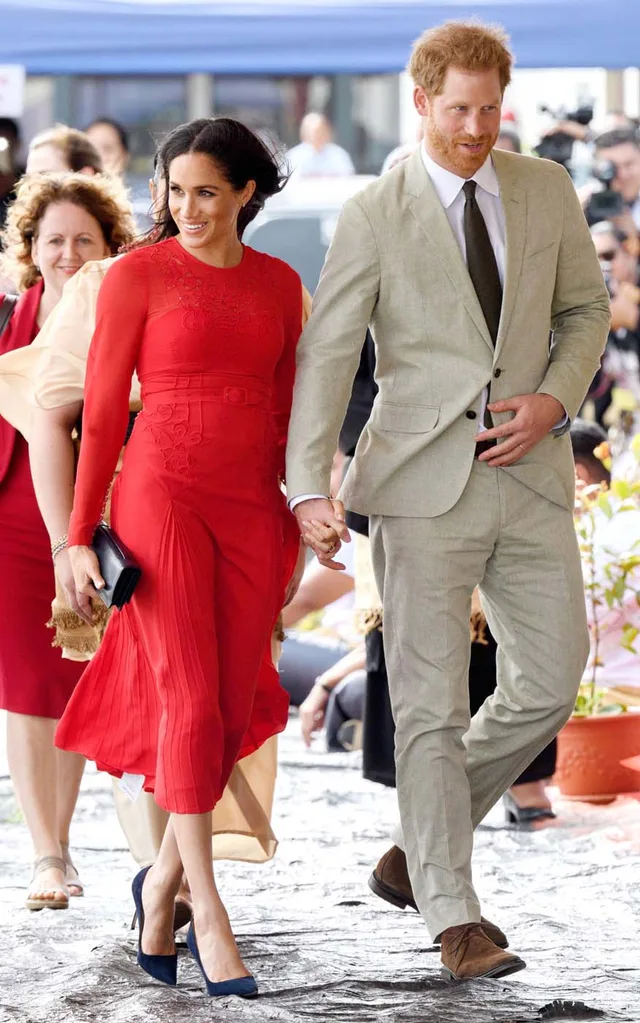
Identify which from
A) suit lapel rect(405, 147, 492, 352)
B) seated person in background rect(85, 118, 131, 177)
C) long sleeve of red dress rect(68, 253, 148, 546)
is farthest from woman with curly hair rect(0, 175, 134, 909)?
seated person in background rect(85, 118, 131, 177)

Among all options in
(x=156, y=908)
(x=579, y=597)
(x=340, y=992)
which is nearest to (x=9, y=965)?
(x=156, y=908)

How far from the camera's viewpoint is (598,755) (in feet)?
16.9

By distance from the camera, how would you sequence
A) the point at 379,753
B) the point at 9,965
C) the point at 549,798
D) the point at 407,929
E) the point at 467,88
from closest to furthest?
the point at 467,88, the point at 9,965, the point at 407,929, the point at 379,753, the point at 549,798

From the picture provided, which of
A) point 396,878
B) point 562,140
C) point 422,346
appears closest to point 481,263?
point 422,346

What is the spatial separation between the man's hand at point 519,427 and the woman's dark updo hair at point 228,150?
0.63 meters

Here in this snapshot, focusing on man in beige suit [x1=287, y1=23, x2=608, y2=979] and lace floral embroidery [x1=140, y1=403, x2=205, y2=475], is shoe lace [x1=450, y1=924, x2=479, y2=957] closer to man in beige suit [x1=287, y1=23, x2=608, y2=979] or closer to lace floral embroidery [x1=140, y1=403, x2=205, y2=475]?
man in beige suit [x1=287, y1=23, x2=608, y2=979]

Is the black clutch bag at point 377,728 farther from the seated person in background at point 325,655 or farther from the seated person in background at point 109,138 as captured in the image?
the seated person in background at point 109,138

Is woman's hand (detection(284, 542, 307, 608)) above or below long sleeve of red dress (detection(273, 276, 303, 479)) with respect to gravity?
below

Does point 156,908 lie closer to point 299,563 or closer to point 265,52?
point 299,563

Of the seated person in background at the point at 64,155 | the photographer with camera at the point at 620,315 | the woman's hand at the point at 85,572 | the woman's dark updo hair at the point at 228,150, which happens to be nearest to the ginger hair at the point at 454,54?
the woman's dark updo hair at the point at 228,150

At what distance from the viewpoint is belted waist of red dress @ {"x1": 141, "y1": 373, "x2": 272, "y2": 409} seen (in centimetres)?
312

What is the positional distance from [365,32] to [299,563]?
292cm

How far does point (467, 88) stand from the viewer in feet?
10.2

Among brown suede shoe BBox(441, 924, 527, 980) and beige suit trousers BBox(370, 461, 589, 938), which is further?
beige suit trousers BBox(370, 461, 589, 938)
